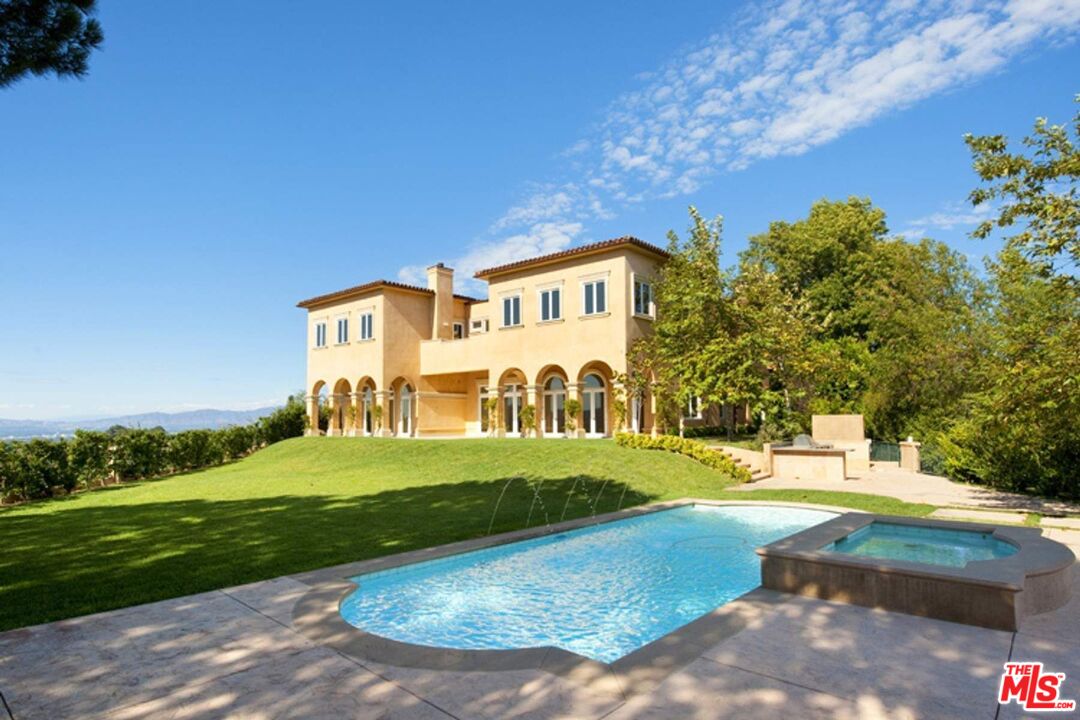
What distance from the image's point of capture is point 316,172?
2286 centimetres

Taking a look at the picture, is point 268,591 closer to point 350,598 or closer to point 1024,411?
point 350,598

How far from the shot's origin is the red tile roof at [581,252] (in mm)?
26000

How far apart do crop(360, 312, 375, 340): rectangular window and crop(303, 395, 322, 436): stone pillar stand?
6128mm

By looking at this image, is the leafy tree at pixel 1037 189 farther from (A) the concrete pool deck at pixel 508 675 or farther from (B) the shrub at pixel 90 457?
(B) the shrub at pixel 90 457

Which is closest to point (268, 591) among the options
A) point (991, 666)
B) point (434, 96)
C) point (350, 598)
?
point (350, 598)

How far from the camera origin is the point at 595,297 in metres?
27.2

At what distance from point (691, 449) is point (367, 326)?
71.1 feet

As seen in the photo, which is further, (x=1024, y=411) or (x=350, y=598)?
(x=1024, y=411)

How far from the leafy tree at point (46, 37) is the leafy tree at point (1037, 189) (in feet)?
50.7

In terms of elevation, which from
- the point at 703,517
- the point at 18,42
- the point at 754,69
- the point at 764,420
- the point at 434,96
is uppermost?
the point at 434,96

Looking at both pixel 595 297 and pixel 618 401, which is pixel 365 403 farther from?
pixel 618 401

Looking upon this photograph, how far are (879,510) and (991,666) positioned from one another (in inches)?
349

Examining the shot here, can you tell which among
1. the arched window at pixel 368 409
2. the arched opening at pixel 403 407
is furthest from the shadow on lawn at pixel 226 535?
the arched window at pixel 368 409

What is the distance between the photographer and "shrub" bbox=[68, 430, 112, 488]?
67.8 feet
